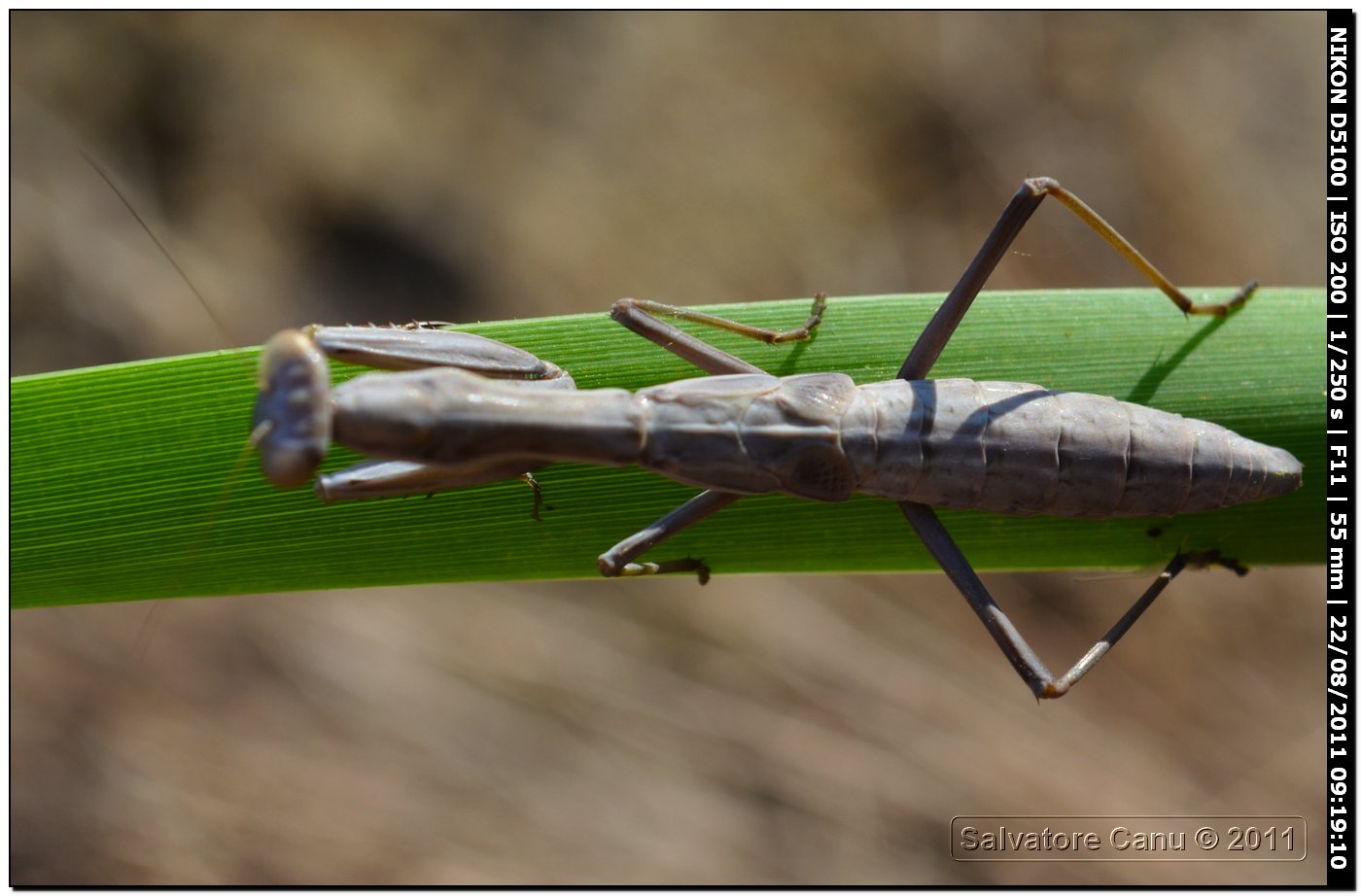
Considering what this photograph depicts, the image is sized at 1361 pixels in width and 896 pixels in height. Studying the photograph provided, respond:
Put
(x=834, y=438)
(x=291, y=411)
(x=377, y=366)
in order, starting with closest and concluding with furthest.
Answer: (x=291, y=411), (x=377, y=366), (x=834, y=438)

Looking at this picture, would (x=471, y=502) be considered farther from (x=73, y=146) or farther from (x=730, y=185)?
(x=73, y=146)

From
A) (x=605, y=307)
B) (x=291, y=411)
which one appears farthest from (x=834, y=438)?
(x=605, y=307)

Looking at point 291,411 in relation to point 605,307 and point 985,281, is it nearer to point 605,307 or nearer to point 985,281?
point 985,281

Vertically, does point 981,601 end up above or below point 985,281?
below

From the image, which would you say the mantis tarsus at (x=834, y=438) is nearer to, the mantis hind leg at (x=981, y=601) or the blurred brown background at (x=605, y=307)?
the mantis hind leg at (x=981, y=601)

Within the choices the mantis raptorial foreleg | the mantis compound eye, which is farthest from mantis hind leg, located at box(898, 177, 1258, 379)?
the mantis compound eye

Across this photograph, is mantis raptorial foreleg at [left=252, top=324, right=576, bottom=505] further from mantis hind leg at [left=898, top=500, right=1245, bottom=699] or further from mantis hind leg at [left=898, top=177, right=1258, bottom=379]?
mantis hind leg at [left=898, top=500, right=1245, bottom=699]
